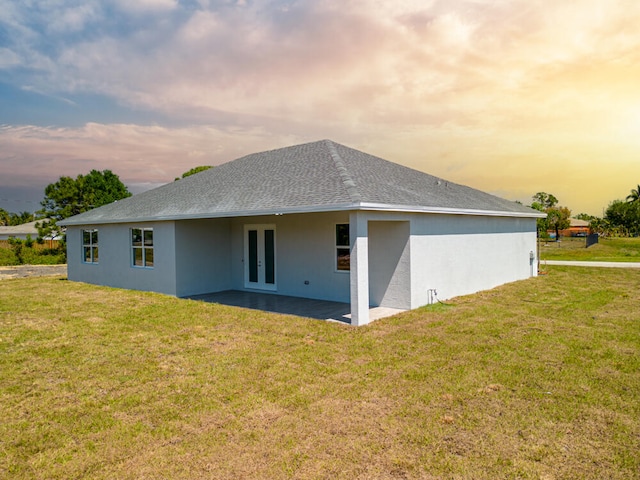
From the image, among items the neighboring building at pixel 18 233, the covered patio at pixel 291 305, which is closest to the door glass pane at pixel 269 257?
the covered patio at pixel 291 305

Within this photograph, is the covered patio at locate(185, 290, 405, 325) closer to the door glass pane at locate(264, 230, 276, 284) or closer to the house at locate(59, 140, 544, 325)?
the house at locate(59, 140, 544, 325)

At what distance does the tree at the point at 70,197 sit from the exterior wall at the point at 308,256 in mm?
26942

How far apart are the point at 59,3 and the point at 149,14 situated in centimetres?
254

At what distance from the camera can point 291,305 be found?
1189 centimetres

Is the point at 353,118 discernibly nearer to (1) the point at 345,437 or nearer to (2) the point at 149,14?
(2) the point at 149,14

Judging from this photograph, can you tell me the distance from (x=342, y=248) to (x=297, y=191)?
2253mm

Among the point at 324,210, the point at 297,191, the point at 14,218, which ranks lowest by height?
the point at 324,210

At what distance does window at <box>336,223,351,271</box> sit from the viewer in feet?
40.2

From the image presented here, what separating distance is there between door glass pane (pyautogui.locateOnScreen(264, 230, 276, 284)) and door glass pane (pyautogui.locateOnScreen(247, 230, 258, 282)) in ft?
1.58

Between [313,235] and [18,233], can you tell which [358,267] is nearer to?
[313,235]

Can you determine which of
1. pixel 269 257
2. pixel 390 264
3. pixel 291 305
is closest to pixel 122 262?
pixel 269 257

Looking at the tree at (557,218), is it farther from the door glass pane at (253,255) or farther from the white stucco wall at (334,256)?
the door glass pane at (253,255)

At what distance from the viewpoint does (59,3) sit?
12.3 m

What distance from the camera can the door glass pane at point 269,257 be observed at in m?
14.2
